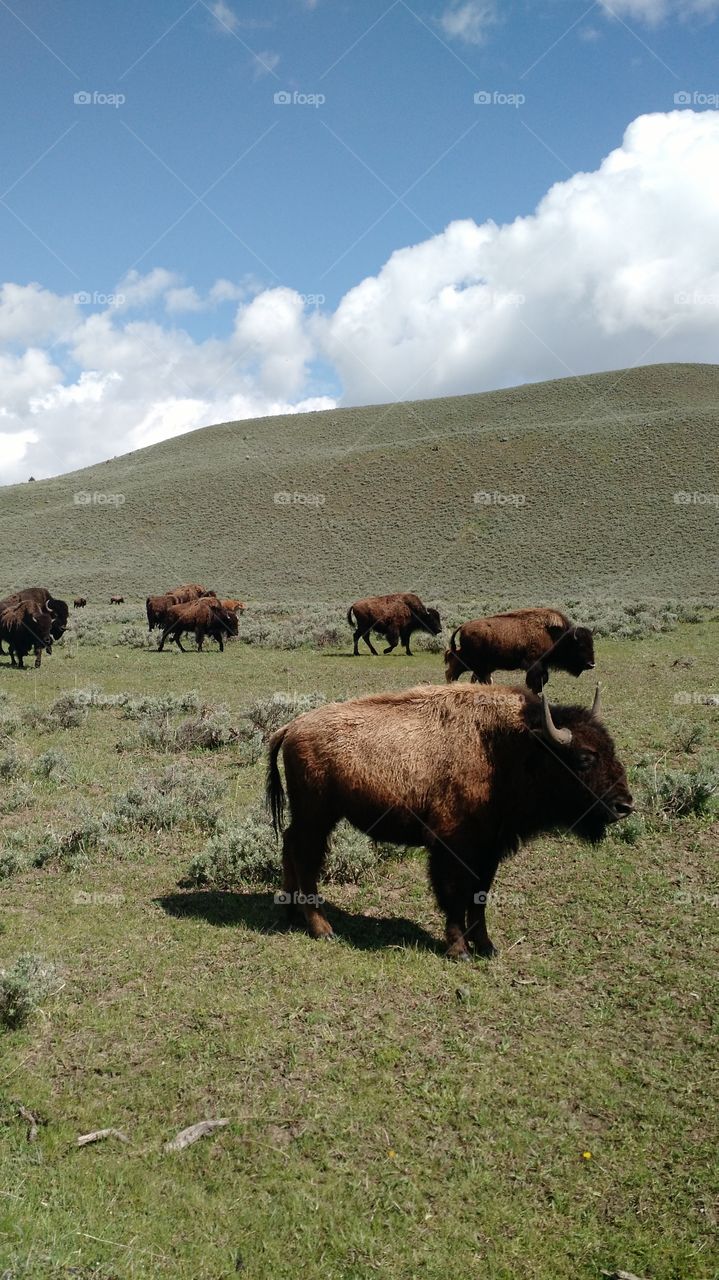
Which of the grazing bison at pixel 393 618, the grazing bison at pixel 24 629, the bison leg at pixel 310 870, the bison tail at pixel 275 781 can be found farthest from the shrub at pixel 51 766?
the grazing bison at pixel 393 618

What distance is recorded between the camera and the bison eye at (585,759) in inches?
241

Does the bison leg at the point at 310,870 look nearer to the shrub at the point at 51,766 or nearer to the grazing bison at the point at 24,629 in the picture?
the shrub at the point at 51,766

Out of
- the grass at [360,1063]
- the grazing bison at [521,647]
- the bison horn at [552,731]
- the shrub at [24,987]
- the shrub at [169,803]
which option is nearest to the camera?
the grass at [360,1063]

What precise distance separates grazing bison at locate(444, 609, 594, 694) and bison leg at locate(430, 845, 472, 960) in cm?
990

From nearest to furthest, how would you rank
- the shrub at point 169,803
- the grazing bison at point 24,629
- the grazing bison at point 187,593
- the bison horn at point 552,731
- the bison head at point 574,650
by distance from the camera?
the bison horn at point 552,731 → the shrub at point 169,803 → the bison head at point 574,650 → the grazing bison at point 24,629 → the grazing bison at point 187,593

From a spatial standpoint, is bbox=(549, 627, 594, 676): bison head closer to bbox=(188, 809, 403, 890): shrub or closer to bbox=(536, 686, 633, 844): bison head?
bbox=(188, 809, 403, 890): shrub

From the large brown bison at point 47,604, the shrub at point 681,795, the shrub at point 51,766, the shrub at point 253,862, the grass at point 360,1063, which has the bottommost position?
the grass at point 360,1063

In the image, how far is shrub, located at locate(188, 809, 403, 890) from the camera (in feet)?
25.5

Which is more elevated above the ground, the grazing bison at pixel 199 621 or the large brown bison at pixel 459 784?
the grazing bison at pixel 199 621

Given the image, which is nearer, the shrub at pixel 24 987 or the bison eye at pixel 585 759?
the shrub at pixel 24 987

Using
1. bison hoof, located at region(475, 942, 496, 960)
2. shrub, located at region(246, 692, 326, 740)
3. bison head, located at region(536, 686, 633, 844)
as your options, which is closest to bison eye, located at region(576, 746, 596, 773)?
bison head, located at region(536, 686, 633, 844)

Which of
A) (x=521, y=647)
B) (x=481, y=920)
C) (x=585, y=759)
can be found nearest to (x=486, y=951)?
(x=481, y=920)

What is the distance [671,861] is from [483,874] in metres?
2.43

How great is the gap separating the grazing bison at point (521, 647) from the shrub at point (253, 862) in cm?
850
